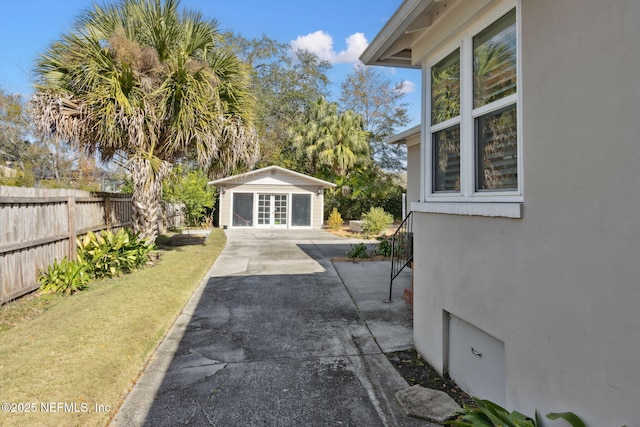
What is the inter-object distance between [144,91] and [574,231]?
8898 mm

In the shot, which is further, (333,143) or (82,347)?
(333,143)

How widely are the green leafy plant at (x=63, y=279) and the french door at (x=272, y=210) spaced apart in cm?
1472

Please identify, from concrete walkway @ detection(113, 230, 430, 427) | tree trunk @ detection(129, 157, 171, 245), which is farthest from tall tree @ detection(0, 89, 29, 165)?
concrete walkway @ detection(113, 230, 430, 427)

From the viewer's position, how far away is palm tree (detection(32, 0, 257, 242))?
797cm

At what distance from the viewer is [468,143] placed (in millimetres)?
3223

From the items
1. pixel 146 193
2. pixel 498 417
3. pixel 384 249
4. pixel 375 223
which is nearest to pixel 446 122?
pixel 498 417

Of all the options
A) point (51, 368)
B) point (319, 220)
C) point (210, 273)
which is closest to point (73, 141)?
point (210, 273)

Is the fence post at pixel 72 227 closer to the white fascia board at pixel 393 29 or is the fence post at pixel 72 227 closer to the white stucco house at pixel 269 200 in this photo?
the white fascia board at pixel 393 29

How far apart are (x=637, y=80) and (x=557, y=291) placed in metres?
1.19

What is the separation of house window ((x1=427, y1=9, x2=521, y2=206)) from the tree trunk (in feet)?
23.3

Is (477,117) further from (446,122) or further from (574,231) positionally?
(574,231)

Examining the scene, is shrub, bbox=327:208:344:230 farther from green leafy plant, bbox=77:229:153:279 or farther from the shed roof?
green leafy plant, bbox=77:229:153:279

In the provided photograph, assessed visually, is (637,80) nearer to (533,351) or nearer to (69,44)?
(533,351)

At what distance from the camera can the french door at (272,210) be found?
21.5 m
